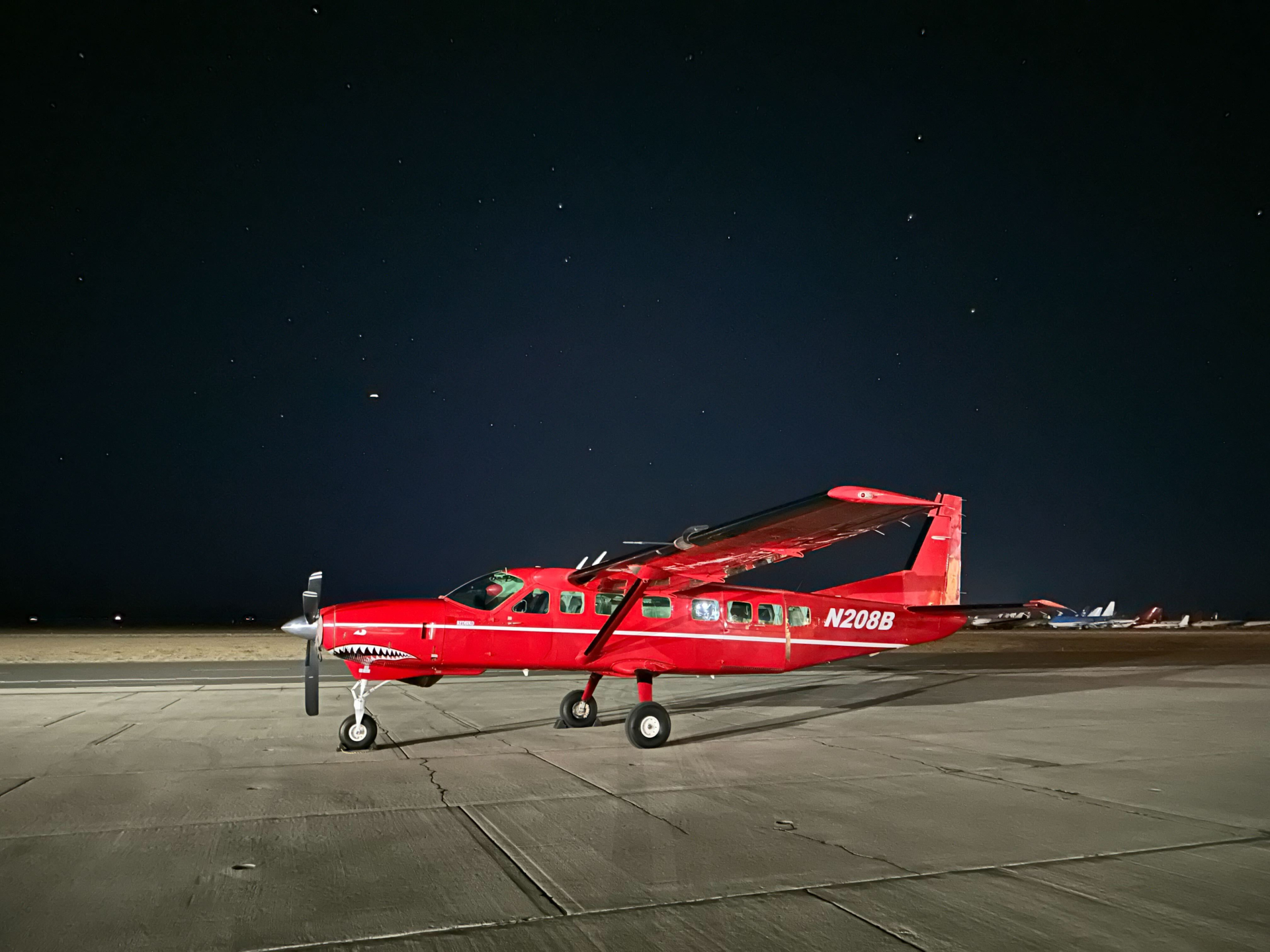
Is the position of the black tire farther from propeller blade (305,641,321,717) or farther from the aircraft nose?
the aircraft nose

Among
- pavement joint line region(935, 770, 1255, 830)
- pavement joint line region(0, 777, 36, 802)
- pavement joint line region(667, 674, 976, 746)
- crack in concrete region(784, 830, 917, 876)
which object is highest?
crack in concrete region(784, 830, 917, 876)

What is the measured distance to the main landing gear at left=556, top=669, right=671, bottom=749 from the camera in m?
11.5

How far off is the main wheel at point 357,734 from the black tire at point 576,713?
3233mm

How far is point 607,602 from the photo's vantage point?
43.0ft

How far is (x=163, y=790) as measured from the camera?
28.5 feet

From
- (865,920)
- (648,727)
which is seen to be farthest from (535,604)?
(865,920)

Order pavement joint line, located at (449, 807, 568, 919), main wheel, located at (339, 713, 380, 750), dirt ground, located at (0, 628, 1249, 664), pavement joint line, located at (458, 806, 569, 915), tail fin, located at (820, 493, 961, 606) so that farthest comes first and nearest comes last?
dirt ground, located at (0, 628, 1249, 664) → tail fin, located at (820, 493, 961, 606) → main wheel, located at (339, 713, 380, 750) → pavement joint line, located at (458, 806, 569, 915) → pavement joint line, located at (449, 807, 568, 919)

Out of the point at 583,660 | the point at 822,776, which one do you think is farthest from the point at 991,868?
the point at 583,660

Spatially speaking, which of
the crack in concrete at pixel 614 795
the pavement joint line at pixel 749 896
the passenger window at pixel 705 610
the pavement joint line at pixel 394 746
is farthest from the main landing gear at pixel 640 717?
the pavement joint line at pixel 749 896

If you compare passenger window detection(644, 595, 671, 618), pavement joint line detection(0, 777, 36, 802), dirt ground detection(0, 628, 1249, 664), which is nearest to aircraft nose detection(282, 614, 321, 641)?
pavement joint line detection(0, 777, 36, 802)

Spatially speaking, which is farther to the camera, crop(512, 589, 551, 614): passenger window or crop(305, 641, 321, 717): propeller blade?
crop(512, 589, 551, 614): passenger window

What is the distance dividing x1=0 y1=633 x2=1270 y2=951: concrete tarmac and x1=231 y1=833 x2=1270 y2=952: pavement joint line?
27 millimetres

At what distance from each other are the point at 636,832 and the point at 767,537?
474cm

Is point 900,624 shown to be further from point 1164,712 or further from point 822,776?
point 822,776
